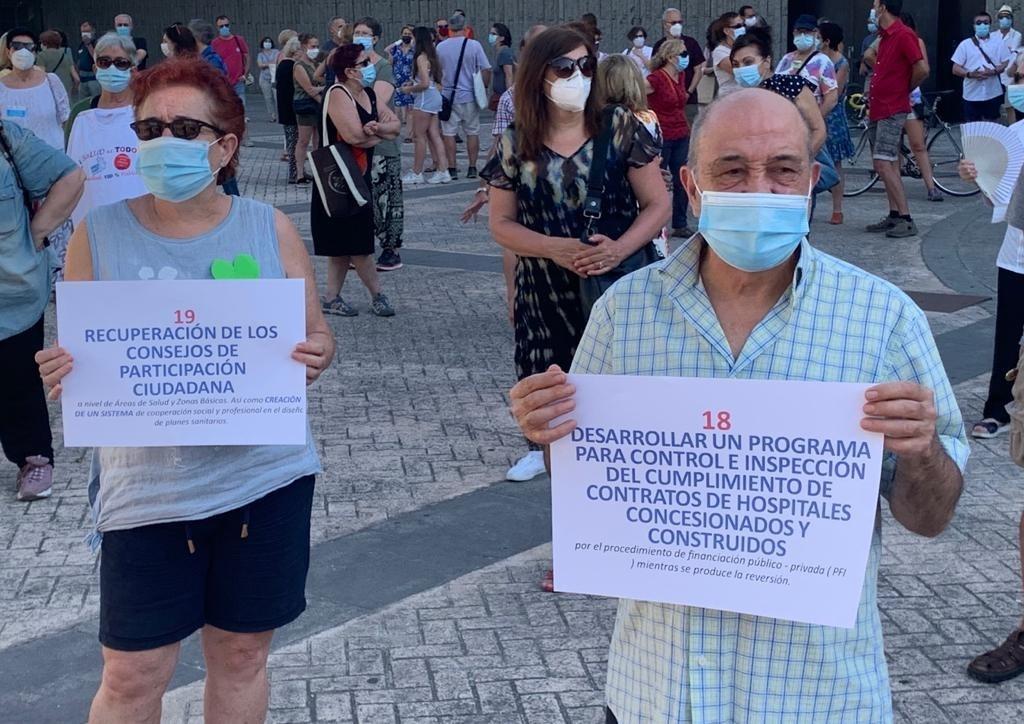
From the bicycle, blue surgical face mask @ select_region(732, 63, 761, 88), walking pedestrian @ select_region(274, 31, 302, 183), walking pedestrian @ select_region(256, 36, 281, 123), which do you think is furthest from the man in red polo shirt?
walking pedestrian @ select_region(256, 36, 281, 123)

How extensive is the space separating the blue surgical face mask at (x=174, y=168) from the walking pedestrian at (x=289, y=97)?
46.9 feet

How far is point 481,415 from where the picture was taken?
24.0 ft

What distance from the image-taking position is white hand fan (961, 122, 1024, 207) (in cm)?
556

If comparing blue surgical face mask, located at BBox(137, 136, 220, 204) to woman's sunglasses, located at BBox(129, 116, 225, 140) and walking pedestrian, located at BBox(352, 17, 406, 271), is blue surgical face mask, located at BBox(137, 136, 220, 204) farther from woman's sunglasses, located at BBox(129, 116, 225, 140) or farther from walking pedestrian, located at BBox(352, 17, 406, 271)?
walking pedestrian, located at BBox(352, 17, 406, 271)

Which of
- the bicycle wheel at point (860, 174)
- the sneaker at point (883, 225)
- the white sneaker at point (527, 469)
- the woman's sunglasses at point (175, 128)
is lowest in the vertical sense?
the bicycle wheel at point (860, 174)

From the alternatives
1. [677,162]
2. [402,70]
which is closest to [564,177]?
[677,162]

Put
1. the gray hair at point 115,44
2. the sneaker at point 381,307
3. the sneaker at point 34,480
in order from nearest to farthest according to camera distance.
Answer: the sneaker at point 34,480 → the gray hair at point 115,44 → the sneaker at point 381,307

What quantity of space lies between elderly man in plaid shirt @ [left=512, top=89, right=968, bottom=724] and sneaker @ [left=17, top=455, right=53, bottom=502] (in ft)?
13.8

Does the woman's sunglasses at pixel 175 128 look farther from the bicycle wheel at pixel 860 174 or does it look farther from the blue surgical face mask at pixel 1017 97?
the bicycle wheel at pixel 860 174

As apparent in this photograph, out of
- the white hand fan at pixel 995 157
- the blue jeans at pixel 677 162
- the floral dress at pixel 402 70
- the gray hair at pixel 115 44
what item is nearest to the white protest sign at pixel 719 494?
the white hand fan at pixel 995 157

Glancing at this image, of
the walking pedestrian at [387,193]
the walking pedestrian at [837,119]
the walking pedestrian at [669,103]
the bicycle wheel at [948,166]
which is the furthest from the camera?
the bicycle wheel at [948,166]

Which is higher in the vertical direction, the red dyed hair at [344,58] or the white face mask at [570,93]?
the white face mask at [570,93]

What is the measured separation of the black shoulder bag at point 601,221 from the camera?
16.1 ft

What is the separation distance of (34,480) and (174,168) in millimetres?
3310
